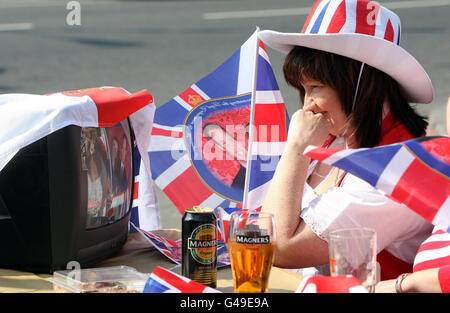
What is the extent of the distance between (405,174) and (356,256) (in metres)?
0.22

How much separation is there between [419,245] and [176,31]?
→ 7.90m

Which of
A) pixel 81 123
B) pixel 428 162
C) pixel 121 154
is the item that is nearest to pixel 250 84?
pixel 121 154

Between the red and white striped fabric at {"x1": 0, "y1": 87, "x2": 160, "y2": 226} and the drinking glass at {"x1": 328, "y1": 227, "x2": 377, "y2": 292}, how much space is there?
88 cm

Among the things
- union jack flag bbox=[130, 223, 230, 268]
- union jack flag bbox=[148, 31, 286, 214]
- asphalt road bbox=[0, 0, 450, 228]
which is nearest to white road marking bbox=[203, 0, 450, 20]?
asphalt road bbox=[0, 0, 450, 228]

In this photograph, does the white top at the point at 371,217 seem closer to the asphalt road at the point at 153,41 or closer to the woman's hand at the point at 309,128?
the woman's hand at the point at 309,128

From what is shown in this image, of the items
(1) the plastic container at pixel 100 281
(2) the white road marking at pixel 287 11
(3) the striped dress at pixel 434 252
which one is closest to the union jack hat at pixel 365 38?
(3) the striped dress at pixel 434 252

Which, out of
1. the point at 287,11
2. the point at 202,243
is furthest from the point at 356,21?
the point at 287,11

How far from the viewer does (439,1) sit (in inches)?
383

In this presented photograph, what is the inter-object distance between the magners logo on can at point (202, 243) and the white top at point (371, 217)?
1.24 feet

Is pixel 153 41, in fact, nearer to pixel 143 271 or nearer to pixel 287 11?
pixel 287 11

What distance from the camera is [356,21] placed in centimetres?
220

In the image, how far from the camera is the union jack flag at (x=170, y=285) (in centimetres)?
150

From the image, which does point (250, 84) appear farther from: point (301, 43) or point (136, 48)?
point (136, 48)

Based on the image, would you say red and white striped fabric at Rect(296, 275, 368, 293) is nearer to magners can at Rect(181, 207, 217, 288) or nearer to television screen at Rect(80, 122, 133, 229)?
magners can at Rect(181, 207, 217, 288)
